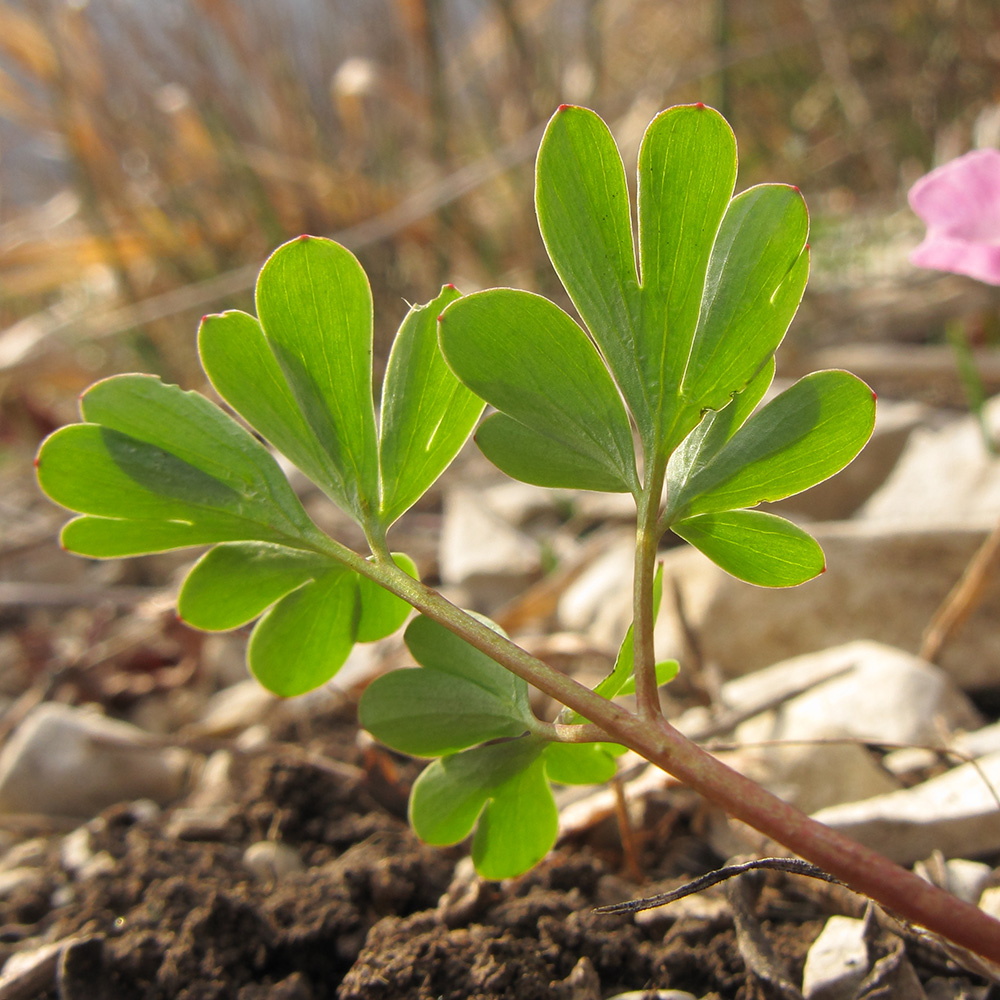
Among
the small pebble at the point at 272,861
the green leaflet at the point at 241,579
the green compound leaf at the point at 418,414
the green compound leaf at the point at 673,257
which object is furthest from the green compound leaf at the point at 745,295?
the small pebble at the point at 272,861

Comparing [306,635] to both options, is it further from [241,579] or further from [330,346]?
[330,346]

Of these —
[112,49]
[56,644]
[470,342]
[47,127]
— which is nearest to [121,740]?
[56,644]

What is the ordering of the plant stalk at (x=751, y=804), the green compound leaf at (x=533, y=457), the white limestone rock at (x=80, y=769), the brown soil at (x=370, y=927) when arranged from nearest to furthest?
the plant stalk at (x=751, y=804), the green compound leaf at (x=533, y=457), the brown soil at (x=370, y=927), the white limestone rock at (x=80, y=769)

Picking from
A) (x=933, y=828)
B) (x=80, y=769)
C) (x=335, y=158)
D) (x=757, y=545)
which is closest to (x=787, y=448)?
(x=757, y=545)

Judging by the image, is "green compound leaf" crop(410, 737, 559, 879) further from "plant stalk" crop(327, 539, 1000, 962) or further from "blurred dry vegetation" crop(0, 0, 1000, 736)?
"blurred dry vegetation" crop(0, 0, 1000, 736)

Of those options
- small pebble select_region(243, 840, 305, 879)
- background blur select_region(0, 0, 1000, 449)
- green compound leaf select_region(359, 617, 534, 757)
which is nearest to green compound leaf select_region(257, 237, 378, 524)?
green compound leaf select_region(359, 617, 534, 757)

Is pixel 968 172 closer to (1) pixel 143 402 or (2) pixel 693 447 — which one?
(2) pixel 693 447

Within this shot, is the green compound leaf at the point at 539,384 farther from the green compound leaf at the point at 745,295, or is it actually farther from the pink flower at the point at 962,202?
the pink flower at the point at 962,202

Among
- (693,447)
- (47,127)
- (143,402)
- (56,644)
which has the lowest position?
(693,447)
